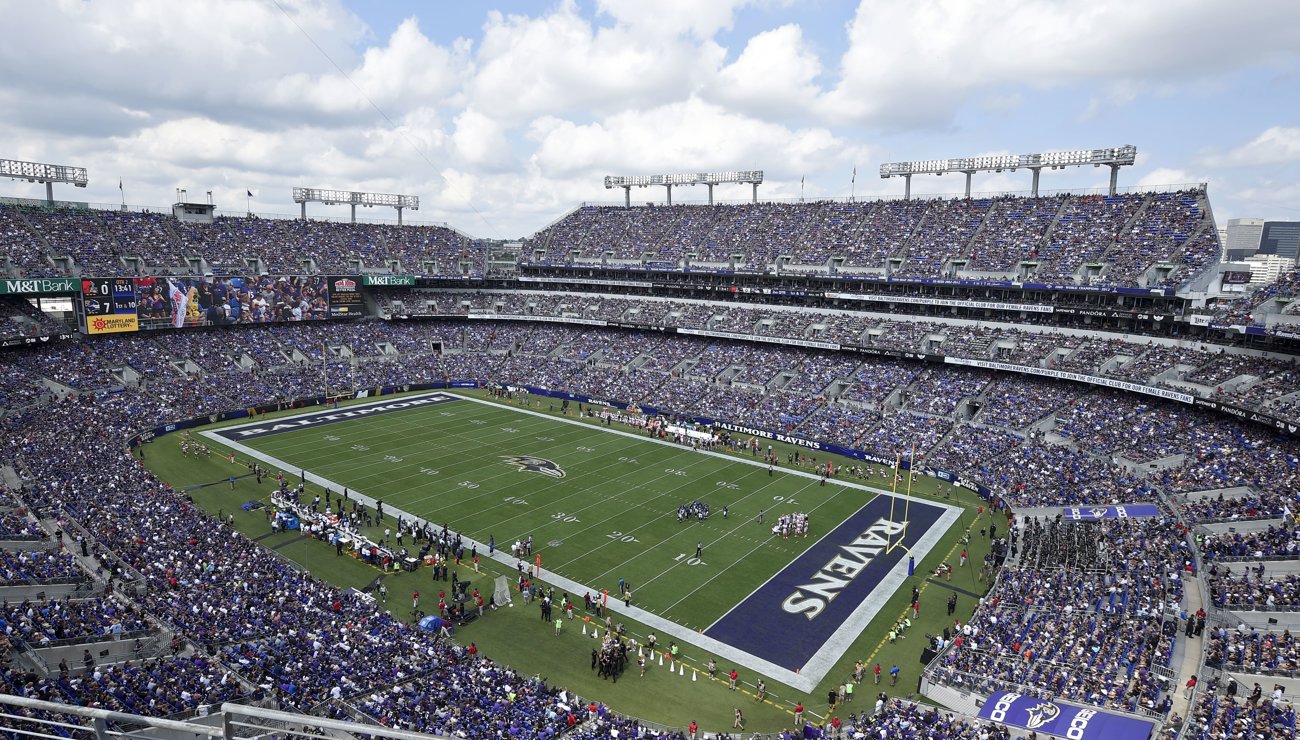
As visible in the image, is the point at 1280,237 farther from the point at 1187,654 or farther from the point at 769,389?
the point at 1187,654

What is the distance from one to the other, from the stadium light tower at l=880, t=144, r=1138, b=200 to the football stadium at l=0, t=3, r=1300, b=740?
30 centimetres

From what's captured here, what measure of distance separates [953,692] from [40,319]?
63288 mm

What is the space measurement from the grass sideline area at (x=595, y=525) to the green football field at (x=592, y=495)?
109 mm

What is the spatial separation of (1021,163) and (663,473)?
143 ft

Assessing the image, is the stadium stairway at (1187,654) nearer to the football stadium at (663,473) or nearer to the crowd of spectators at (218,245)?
the football stadium at (663,473)

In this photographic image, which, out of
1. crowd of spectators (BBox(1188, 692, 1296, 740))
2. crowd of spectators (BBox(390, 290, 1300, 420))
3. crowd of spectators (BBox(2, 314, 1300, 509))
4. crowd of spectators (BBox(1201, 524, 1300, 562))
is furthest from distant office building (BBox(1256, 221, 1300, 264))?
crowd of spectators (BBox(1188, 692, 1296, 740))

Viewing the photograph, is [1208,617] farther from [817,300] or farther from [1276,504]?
[817,300]

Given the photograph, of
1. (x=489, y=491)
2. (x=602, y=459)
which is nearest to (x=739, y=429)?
(x=602, y=459)

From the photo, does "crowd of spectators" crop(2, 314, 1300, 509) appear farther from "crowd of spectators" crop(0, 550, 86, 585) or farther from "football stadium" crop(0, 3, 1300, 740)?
"crowd of spectators" crop(0, 550, 86, 585)

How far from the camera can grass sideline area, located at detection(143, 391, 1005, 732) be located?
22.9 m

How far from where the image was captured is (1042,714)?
61.1 feet

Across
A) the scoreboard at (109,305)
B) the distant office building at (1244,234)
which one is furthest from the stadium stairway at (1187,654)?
the distant office building at (1244,234)

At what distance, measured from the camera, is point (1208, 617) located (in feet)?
75.5

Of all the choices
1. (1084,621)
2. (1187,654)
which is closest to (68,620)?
(1084,621)
